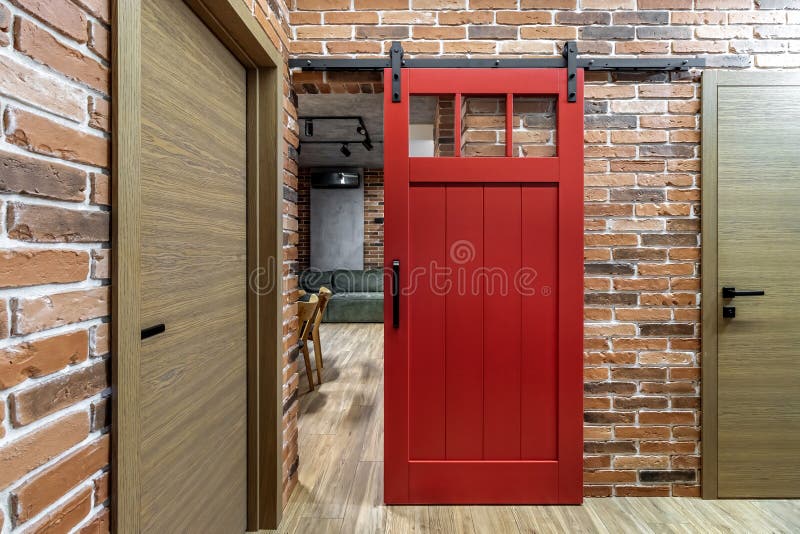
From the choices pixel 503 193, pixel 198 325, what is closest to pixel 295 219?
pixel 198 325

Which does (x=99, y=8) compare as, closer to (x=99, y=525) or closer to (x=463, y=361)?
(x=99, y=525)

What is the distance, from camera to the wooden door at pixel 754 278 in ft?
6.33

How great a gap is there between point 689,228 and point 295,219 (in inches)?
73.3

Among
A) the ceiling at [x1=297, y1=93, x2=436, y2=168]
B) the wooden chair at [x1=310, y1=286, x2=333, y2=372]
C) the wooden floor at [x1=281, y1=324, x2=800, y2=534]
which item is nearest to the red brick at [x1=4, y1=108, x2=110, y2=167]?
the wooden floor at [x1=281, y1=324, x2=800, y2=534]

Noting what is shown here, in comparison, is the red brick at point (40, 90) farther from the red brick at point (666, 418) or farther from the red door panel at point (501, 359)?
the red brick at point (666, 418)

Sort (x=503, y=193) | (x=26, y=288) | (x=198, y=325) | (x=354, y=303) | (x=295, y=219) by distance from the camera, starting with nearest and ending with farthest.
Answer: (x=26, y=288) → (x=198, y=325) → (x=503, y=193) → (x=295, y=219) → (x=354, y=303)

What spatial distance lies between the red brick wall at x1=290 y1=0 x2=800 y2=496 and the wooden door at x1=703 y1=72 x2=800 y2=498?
0.08 meters

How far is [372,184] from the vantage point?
7633 mm

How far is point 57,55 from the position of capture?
0.71 metres

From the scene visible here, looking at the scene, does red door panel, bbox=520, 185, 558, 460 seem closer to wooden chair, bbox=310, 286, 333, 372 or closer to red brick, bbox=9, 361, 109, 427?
red brick, bbox=9, 361, 109, 427

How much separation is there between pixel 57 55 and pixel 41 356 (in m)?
0.50

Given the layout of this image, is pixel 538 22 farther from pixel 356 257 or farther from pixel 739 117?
pixel 356 257

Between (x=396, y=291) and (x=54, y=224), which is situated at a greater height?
(x=54, y=224)

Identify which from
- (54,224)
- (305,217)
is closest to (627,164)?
(54,224)
